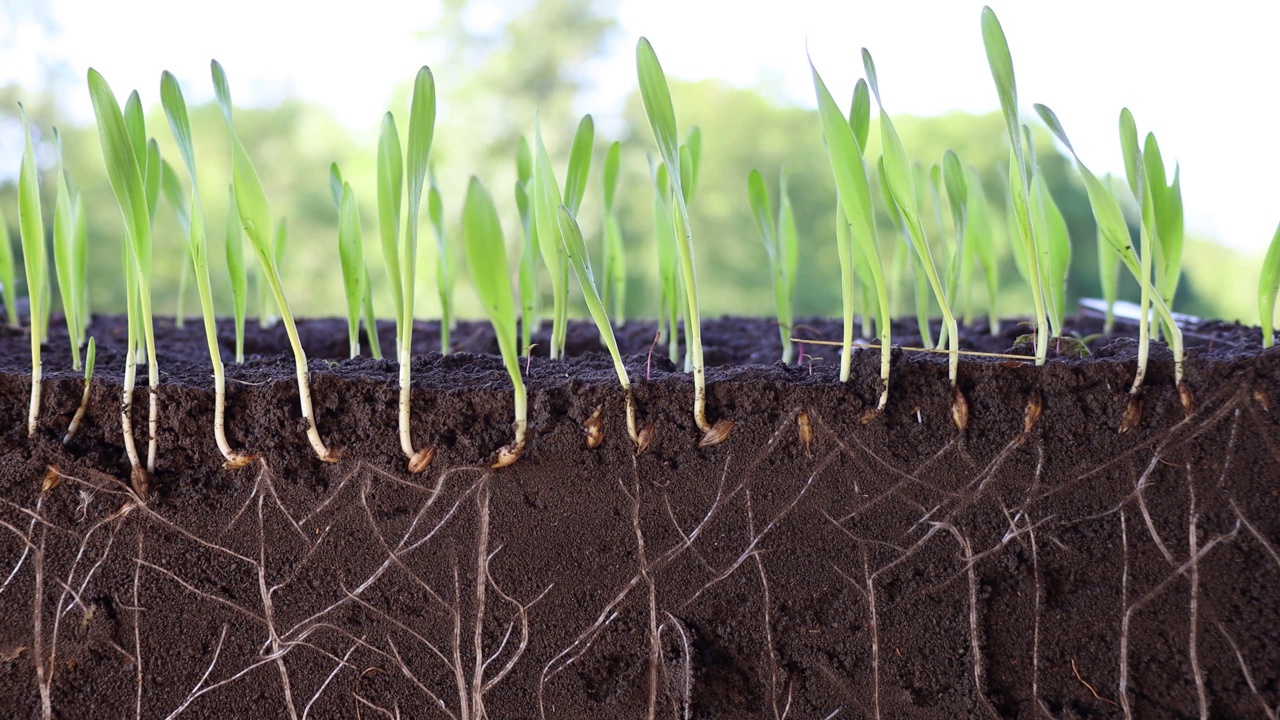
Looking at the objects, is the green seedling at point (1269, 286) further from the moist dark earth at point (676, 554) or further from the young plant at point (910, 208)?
Answer: the young plant at point (910, 208)

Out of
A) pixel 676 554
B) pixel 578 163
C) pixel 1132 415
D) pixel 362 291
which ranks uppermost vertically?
pixel 578 163

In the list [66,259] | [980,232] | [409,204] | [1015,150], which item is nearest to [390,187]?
[409,204]

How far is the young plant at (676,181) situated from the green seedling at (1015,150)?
24 cm

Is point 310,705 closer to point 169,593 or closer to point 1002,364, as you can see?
point 169,593

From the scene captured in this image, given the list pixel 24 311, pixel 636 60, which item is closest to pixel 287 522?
pixel 636 60

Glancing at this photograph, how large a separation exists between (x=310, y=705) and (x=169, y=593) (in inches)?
5.6

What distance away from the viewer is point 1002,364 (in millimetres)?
597

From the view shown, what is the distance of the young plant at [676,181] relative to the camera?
1.84 ft

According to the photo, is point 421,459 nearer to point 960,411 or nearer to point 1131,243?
point 960,411

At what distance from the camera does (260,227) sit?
58cm

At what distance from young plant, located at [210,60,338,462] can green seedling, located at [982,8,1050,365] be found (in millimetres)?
550

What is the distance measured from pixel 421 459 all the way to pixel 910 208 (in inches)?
16.7

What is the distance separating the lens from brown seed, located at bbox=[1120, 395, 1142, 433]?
0.58m

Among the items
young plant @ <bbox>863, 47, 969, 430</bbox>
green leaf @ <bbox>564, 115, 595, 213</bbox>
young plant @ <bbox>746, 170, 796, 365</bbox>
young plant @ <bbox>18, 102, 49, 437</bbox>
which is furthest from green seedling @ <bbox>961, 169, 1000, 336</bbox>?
young plant @ <bbox>18, 102, 49, 437</bbox>
